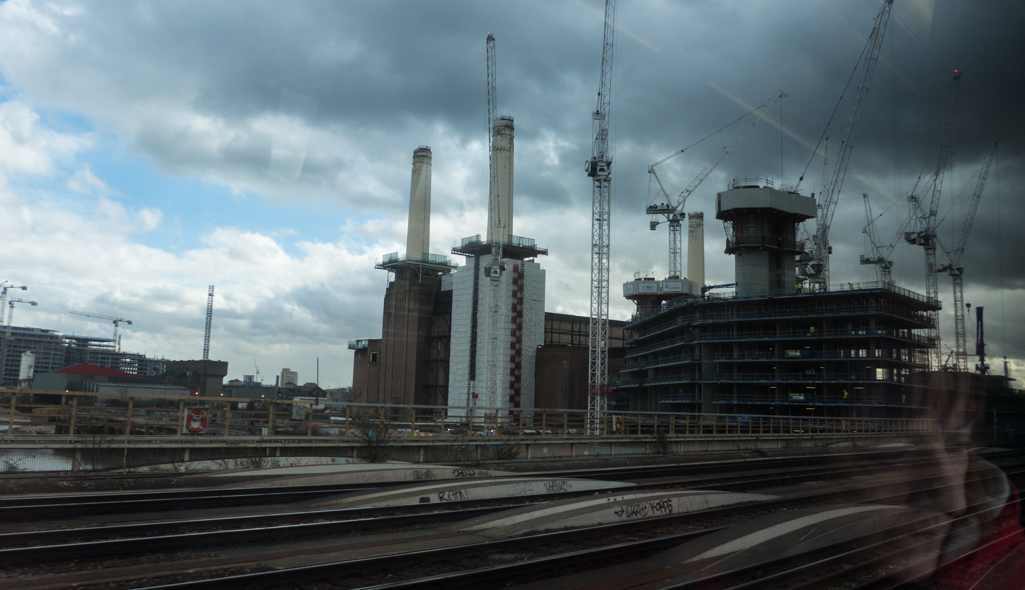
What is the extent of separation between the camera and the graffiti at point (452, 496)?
48.9 feet

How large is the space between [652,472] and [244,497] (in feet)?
44.7

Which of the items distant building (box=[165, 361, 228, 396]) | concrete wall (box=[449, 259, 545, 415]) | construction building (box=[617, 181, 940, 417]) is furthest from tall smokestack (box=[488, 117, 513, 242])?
distant building (box=[165, 361, 228, 396])

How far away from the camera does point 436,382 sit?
392 ft

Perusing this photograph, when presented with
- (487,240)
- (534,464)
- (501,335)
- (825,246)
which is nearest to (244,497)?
(534,464)

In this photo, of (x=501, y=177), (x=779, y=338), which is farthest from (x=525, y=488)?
(x=501, y=177)

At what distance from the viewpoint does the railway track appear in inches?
338

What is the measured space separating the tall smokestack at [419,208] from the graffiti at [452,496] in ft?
348

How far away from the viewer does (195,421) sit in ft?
67.9

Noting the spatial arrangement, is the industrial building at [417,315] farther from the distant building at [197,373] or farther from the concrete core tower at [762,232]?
the concrete core tower at [762,232]

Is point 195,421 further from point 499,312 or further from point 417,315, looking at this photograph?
point 417,315

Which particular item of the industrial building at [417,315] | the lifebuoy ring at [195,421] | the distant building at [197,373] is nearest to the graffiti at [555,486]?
the lifebuoy ring at [195,421]

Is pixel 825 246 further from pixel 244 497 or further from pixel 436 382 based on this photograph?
pixel 244 497

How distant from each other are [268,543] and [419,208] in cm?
11419

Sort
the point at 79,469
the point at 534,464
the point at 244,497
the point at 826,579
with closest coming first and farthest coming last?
the point at 826,579
the point at 244,497
the point at 79,469
the point at 534,464
